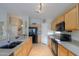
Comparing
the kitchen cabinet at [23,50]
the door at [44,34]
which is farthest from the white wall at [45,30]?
the kitchen cabinet at [23,50]

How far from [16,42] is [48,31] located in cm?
55

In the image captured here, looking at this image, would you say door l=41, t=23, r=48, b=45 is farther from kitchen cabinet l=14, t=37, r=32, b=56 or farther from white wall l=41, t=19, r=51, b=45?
kitchen cabinet l=14, t=37, r=32, b=56

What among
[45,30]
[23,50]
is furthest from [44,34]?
[23,50]

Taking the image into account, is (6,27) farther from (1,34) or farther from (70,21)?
(70,21)

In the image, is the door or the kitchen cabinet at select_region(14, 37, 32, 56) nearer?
the kitchen cabinet at select_region(14, 37, 32, 56)

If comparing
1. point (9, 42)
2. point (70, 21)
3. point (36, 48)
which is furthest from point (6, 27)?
point (70, 21)

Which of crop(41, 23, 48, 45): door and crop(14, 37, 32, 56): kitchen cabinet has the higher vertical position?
crop(41, 23, 48, 45): door

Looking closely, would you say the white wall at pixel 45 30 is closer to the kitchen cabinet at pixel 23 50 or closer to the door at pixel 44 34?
the door at pixel 44 34

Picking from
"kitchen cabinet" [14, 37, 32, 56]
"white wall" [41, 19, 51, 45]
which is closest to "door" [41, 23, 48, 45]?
"white wall" [41, 19, 51, 45]

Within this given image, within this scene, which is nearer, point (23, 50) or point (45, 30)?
point (45, 30)

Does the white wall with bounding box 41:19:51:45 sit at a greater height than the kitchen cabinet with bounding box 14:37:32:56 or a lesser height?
greater

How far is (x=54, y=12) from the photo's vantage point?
1623 millimetres

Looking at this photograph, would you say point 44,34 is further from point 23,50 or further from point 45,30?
point 23,50

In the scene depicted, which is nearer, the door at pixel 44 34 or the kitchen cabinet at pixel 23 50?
the kitchen cabinet at pixel 23 50
